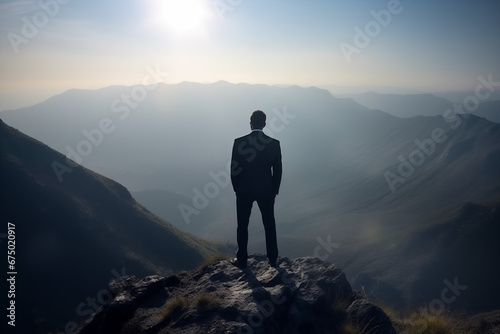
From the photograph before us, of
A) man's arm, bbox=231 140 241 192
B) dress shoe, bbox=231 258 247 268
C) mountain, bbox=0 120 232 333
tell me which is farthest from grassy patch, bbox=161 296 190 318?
mountain, bbox=0 120 232 333

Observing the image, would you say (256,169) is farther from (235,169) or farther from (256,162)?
(235,169)

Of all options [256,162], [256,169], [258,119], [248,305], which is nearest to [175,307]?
[248,305]

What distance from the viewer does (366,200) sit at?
187875 millimetres

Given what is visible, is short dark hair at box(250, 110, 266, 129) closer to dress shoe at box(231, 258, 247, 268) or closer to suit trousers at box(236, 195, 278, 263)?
suit trousers at box(236, 195, 278, 263)

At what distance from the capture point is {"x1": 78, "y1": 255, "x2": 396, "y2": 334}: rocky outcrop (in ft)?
22.6

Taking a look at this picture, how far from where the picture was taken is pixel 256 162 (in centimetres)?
881

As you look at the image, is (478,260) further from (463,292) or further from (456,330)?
(456,330)

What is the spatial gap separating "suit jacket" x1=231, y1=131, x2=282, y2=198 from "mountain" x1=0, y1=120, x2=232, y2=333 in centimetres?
3727

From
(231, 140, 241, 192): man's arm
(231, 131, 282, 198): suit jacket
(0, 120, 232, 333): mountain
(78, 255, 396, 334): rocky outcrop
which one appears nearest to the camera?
(78, 255, 396, 334): rocky outcrop

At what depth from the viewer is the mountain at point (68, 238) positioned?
48281 mm

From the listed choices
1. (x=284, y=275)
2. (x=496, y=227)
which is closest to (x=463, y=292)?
(x=496, y=227)

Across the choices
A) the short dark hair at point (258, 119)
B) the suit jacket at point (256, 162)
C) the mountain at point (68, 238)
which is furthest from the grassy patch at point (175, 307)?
the mountain at point (68, 238)

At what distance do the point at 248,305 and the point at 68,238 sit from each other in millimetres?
62819

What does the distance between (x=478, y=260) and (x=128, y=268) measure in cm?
8924
